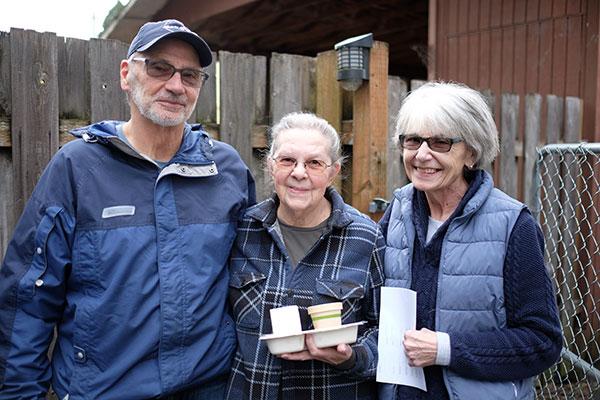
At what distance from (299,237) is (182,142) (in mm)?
556

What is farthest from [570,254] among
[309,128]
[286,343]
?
[286,343]

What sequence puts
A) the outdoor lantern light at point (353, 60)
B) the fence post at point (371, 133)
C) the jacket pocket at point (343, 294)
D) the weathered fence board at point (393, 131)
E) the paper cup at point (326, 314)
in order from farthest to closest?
the weathered fence board at point (393, 131), the fence post at point (371, 133), the outdoor lantern light at point (353, 60), the jacket pocket at point (343, 294), the paper cup at point (326, 314)

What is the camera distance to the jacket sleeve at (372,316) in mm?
2141

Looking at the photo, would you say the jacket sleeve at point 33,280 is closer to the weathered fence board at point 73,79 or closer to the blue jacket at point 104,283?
the blue jacket at point 104,283

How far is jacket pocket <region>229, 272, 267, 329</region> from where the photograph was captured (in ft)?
7.23

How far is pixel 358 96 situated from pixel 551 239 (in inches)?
86.0

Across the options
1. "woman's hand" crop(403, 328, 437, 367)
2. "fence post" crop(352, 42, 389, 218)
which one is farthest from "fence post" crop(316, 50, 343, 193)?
"woman's hand" crop(403, 328, 437, 367)

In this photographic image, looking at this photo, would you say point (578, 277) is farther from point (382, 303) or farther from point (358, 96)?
point (382, 303)

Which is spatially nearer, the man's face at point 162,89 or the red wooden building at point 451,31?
the man's face at point 162,89

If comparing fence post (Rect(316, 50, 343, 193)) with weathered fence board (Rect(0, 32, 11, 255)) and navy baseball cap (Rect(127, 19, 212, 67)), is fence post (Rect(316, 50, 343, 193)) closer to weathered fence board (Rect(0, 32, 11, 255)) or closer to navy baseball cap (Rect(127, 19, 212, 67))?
navy baseball cap (Rect(127, 19, 212, 67))

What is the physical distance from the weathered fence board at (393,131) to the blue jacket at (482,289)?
1.61 meters

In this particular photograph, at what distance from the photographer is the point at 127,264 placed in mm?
2014

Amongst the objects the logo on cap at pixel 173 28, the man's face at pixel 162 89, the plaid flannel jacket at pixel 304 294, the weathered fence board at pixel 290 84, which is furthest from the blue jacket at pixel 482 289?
the weathered fence board at pixel 290 84

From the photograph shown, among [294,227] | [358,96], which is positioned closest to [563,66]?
[358,96]
